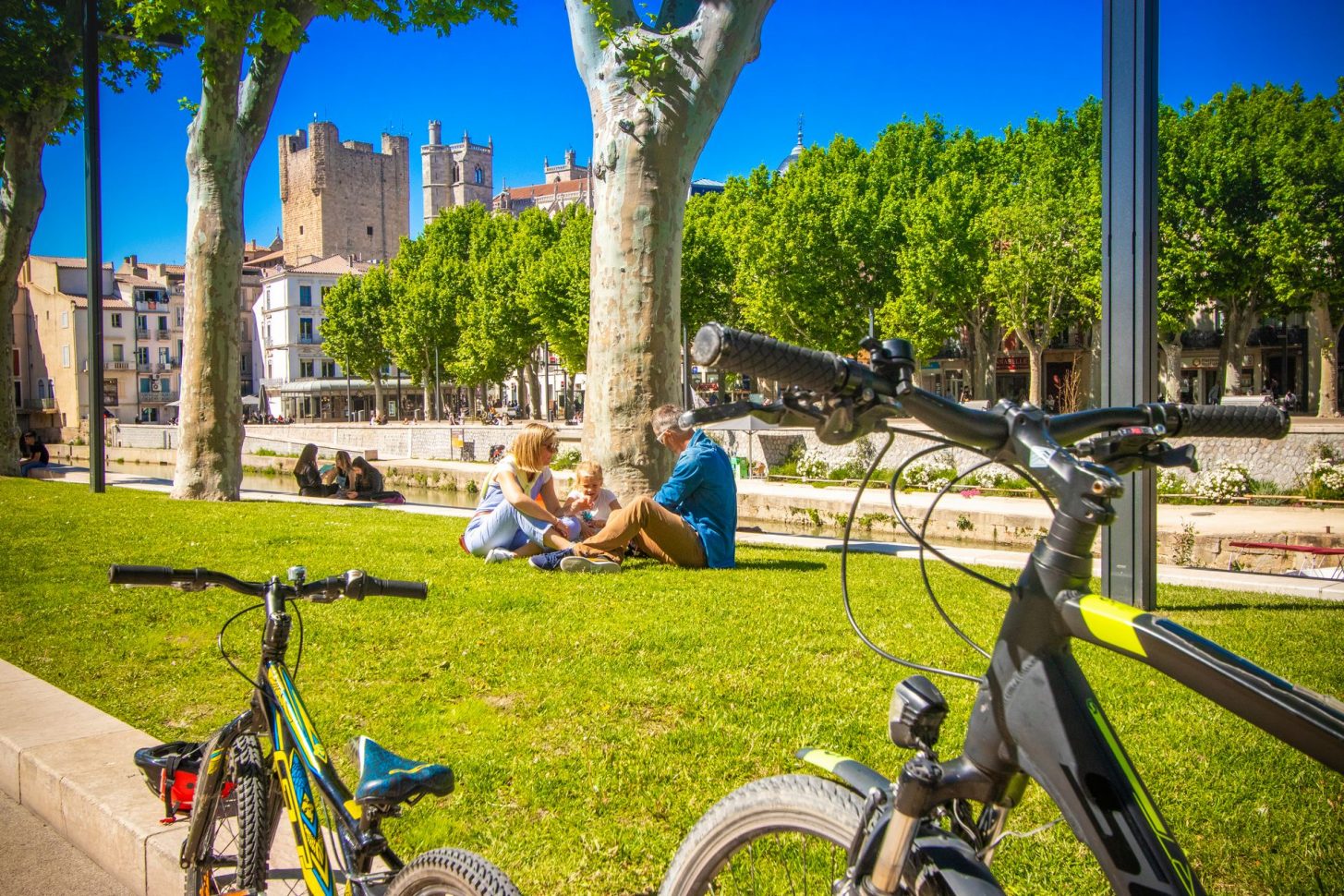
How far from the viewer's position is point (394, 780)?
2191mm

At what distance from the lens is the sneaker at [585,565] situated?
310 inches

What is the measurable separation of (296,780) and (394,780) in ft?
1.48

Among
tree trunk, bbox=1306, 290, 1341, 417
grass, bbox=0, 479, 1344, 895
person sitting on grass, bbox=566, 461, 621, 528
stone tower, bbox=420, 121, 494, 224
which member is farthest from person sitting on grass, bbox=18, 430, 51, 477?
stone tower, bbox=420, 121, 494, 224

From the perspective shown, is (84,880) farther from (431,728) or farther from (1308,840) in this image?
(1308,840)

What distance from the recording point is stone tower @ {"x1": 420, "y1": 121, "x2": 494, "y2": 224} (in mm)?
142250

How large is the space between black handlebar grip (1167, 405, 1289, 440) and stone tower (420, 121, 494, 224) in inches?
5786

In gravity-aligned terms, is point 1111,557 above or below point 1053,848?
above

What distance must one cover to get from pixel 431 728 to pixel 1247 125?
30654 mm

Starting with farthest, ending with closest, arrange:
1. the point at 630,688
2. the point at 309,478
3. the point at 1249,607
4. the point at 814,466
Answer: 1. the point at 814,466
2. the point at 309,478
3. the point at 1249,607
4. the point at 630,688

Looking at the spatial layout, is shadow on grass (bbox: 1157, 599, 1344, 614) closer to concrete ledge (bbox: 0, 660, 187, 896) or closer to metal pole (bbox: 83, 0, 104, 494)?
concrete ledge (bbox: 0, 660, 187, 896)

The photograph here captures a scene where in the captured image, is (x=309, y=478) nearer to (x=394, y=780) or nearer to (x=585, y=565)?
(x=585, y=565)

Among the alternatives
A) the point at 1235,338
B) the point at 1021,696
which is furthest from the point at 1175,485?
the point at 1021,696

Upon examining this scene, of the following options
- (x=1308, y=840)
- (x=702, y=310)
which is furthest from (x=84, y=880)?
(x=702, y=310)

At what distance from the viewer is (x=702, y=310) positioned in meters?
50.8
